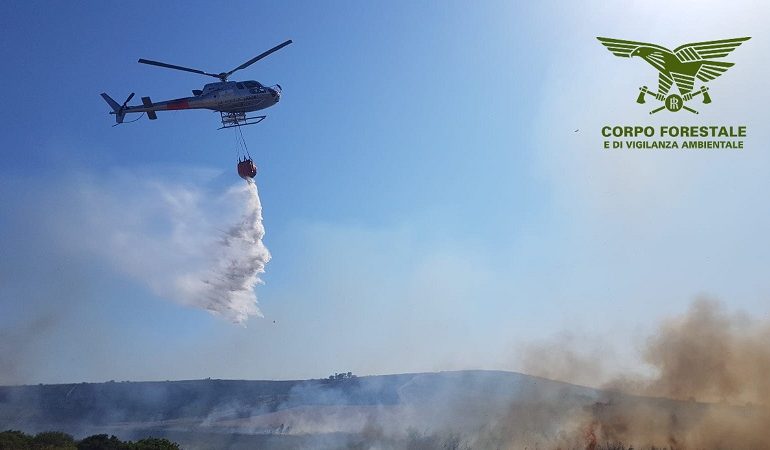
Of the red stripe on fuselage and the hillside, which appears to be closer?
the red stripe on fuselage

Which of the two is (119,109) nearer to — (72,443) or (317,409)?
(72,443)

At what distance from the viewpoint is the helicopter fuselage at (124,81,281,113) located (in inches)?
2751

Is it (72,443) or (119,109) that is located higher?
(119,109)

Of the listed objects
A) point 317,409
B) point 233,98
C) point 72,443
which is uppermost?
point 233,98

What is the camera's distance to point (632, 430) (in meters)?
80.3

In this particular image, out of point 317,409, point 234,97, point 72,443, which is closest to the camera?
point 234,97

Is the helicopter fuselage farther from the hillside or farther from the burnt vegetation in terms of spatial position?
the hillside

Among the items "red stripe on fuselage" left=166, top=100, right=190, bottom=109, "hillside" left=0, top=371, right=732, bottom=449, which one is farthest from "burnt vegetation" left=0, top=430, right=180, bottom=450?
"red stripe on fuselage" left=166, top=100, right=190, bottom=109

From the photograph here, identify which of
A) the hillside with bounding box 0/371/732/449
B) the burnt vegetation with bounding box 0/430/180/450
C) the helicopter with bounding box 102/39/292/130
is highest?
the helicopter with bounding box 102/39/292/130

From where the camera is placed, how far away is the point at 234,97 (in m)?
70.1

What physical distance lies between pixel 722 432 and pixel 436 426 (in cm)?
3840

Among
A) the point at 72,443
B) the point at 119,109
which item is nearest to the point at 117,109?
the point at 119,109

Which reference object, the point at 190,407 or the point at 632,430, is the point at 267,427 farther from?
the point at 632,430

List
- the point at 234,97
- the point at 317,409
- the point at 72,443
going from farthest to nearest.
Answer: the point at 317,409 < the point at 72,443 < the point at 234,97
